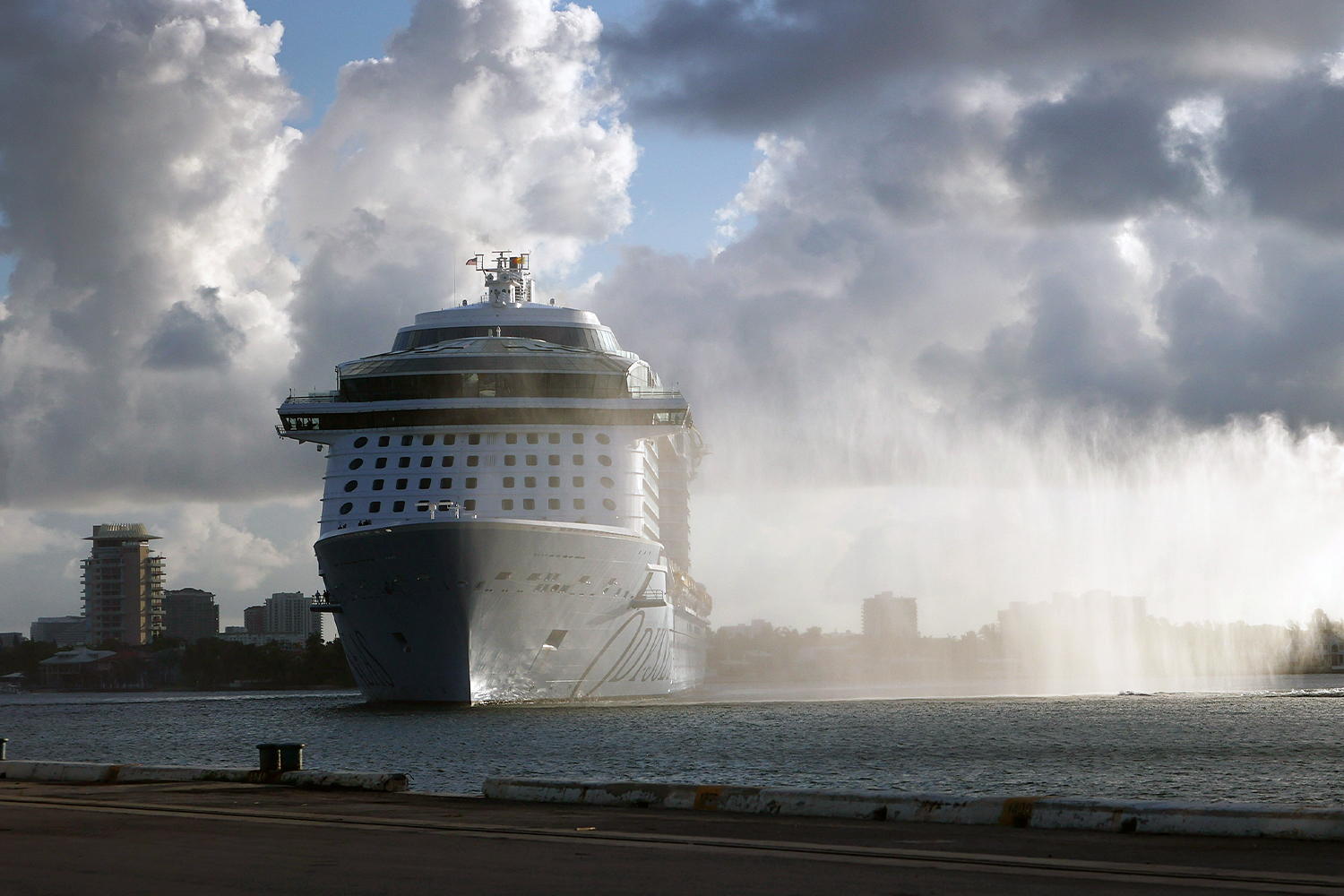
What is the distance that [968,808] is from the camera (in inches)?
585

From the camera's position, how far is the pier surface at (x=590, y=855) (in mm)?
10664

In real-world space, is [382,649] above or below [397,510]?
below

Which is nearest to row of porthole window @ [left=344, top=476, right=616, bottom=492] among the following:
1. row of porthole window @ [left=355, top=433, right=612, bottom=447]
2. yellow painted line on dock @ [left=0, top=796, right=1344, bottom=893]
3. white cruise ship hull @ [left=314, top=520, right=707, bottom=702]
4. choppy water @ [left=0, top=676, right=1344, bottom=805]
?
row of porthole window @ [left=355, top=433, right=612, bottom=447]

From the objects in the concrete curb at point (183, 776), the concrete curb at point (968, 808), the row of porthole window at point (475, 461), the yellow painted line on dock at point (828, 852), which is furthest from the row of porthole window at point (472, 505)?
the yellow painted line on dock at point (828, 852)

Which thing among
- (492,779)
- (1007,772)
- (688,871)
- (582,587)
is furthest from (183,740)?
(688,871)

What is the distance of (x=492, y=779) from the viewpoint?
18.5 m

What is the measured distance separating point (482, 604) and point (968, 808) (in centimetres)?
3757

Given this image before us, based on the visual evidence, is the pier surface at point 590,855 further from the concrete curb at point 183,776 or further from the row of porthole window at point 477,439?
the row of porthole window at point 477,439

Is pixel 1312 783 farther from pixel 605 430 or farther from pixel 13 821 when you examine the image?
pixel 605 430

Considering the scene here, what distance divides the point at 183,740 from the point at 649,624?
21389mm

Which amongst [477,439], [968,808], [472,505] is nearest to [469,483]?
[472,505]

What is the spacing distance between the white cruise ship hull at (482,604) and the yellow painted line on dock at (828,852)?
1307 inches

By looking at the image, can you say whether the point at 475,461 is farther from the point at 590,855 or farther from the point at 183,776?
the point at 590,855

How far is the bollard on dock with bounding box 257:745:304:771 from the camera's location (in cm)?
2070
